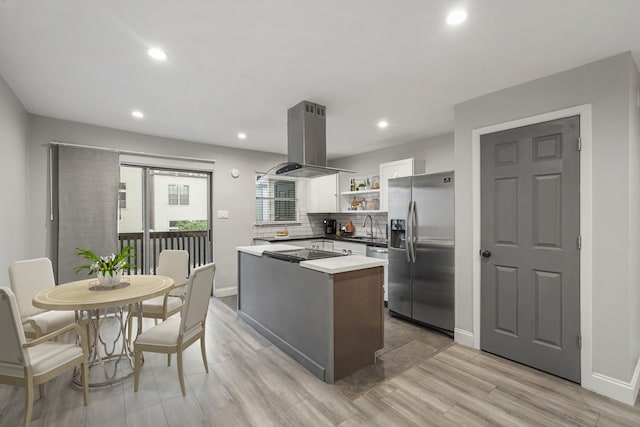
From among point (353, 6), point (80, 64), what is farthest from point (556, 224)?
point (80, 64)

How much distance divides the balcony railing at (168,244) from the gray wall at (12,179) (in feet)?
3.70

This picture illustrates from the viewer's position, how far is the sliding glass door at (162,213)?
4.23 m

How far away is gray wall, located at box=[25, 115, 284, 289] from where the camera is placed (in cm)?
347

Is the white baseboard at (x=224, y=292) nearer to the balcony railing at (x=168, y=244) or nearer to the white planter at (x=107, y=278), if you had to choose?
the balcony railing at (x=168, y=244)

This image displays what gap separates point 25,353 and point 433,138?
4824 mm

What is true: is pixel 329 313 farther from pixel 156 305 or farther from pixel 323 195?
pixel 323 195

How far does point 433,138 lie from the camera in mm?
4477

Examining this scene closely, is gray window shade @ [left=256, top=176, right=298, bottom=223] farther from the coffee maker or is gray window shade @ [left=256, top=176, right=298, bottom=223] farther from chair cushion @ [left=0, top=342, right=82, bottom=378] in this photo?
chair cushion @ [left=0, top=342, right=82, bottom=378]

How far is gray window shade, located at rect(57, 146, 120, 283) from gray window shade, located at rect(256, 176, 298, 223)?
2.25 metres

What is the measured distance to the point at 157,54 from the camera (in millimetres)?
2164

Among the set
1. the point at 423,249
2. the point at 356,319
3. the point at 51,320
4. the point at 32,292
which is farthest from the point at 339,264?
the point at 32,292

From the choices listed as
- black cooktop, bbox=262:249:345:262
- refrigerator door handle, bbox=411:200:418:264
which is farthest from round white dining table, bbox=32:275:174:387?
refrigerator door handle, bbox=411:200:418:264

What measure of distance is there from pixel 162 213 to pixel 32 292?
2.12 m

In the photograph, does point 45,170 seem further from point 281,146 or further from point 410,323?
point 410,323
